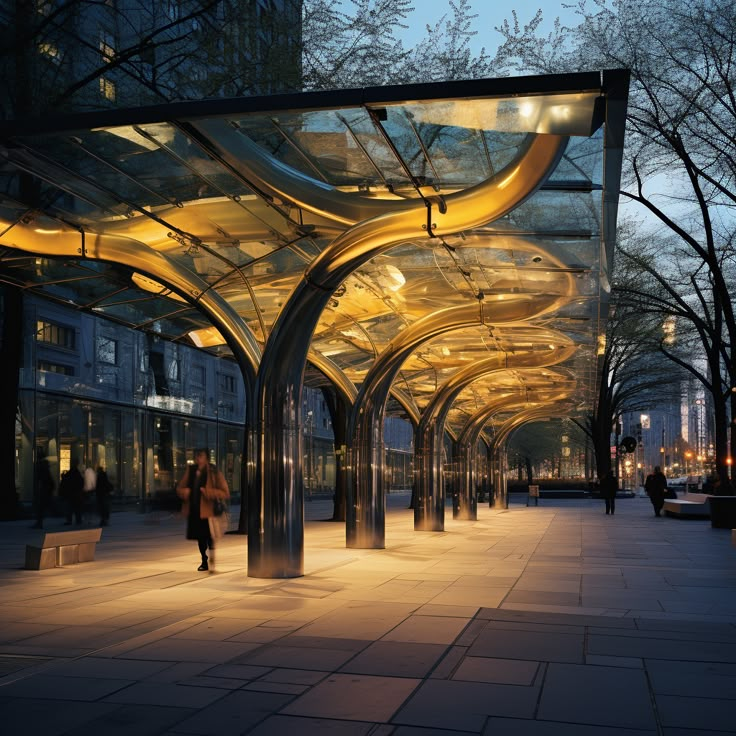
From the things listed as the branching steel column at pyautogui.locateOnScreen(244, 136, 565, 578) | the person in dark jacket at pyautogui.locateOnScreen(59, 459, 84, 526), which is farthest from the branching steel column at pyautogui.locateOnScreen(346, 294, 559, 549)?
the person in dark jacket at pyautogui.locateOnScreen(59, 459, 84, 526)

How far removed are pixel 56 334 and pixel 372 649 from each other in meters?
22.6

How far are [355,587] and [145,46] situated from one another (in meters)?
11.1

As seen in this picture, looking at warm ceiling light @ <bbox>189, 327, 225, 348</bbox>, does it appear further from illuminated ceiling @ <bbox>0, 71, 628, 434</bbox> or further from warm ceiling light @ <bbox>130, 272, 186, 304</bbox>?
warm ceiling light @ <bbox>130, 272, 186, 304</bbox>

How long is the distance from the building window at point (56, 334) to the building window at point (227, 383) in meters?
10.7

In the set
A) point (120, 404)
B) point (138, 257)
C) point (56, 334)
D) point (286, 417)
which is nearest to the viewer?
point (286, 417)

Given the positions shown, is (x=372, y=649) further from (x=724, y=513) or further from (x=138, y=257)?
(x=724, y=513)

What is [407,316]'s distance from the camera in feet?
62.1

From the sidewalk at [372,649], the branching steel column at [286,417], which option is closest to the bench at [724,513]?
the sidewalk at [372,649]

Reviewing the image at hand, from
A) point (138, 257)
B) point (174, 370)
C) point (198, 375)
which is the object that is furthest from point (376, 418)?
point (198, 375)

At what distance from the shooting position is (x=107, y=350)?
30484mm

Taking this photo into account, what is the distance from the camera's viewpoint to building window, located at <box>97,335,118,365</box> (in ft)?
98.7

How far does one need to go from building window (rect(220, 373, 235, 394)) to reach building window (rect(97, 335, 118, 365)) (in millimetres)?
8605

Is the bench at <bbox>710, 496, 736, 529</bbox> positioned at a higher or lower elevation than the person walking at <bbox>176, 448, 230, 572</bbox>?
lower

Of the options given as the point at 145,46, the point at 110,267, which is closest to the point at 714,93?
the point at 145,46
